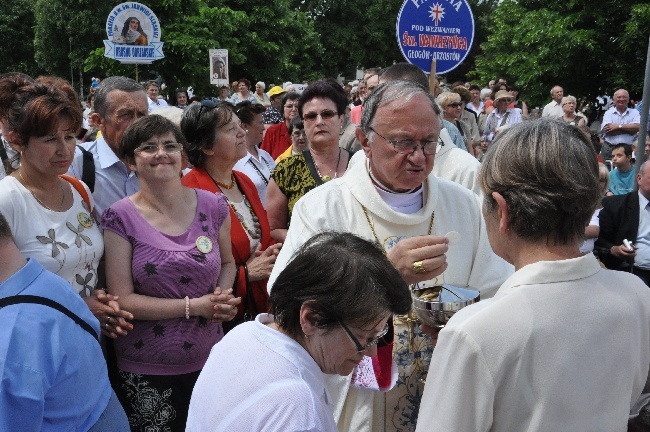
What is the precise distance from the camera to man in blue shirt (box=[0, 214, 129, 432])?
232 cm

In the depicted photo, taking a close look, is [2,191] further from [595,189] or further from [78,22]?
[78,22]

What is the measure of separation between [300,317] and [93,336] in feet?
3.92

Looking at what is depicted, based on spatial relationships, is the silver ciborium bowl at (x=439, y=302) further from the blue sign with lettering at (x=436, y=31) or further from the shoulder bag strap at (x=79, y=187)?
the blue sign with lettering at (x=436, y=31)

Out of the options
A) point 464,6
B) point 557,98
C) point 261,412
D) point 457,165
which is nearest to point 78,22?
point 557,98

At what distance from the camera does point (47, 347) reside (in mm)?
2414

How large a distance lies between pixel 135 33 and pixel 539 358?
12.1m

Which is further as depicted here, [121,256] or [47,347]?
[121,256]

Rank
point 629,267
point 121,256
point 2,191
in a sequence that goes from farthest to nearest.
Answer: point 629,267
point 121,256
point 2,191

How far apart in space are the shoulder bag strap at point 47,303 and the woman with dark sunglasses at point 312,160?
1.83m

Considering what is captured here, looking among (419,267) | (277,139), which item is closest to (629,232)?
(277,139)

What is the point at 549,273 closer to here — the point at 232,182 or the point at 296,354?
the point at 296,354

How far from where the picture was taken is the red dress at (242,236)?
3986mm

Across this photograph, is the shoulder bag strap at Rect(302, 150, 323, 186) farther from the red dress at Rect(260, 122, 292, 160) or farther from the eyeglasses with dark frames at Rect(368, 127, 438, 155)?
the red dress at Rect(260, 122, 292, 160)

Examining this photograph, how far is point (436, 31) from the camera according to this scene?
23.8 feet
